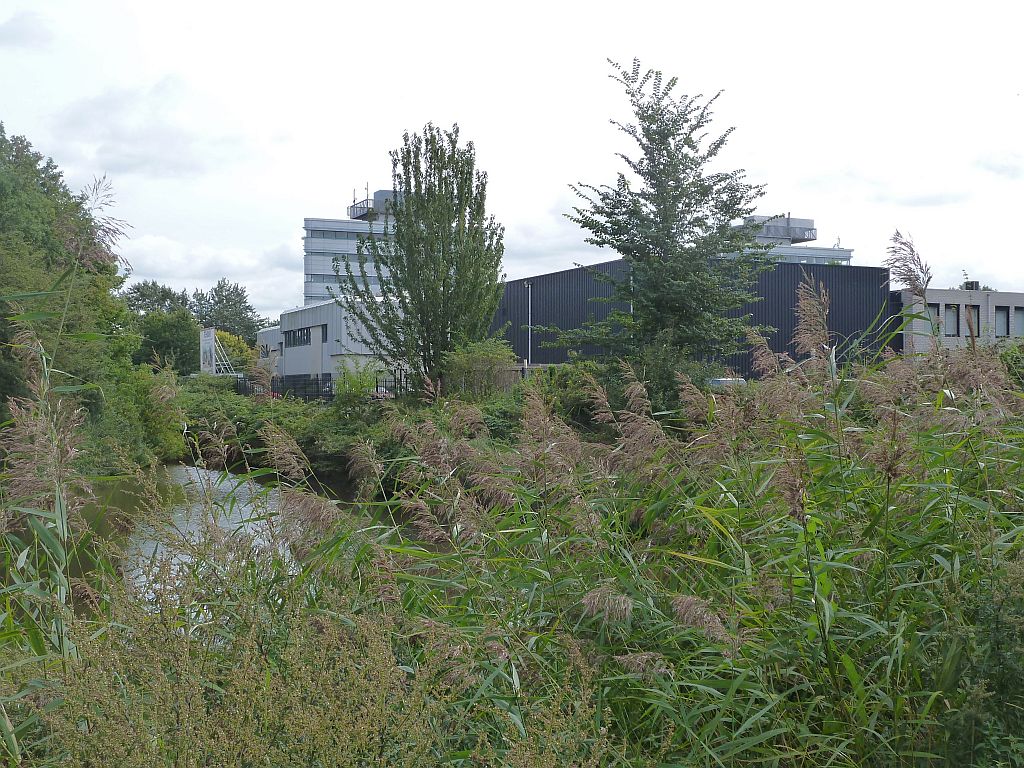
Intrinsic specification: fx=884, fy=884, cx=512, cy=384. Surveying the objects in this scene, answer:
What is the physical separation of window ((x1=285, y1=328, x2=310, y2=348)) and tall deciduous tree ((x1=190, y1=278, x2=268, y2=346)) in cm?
4740

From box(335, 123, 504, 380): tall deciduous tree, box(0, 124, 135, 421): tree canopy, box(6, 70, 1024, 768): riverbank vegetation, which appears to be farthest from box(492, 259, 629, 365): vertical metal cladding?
box(6, 70, 1024, 768): riverbank vegetation

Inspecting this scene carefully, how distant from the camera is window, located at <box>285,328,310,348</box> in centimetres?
5051

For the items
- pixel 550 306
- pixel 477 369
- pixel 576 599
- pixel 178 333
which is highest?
pixel 178 333

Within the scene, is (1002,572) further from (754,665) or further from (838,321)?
(838,321)

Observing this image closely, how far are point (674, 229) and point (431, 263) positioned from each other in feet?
19.8

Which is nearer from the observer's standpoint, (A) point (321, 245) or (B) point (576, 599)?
(B) point (576, 599)

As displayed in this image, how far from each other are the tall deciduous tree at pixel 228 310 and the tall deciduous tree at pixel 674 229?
286 ft

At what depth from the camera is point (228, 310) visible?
104812mm

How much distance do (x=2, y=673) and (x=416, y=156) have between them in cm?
1972

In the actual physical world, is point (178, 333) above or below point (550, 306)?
above

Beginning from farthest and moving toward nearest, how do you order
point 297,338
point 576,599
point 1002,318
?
point 297,338
point 1002,318
point 576,599

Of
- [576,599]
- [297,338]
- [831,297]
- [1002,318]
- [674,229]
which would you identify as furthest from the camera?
[297,338]

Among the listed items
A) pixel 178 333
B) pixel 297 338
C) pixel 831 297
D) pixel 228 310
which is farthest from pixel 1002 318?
pixel 228 310

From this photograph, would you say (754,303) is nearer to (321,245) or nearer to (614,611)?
(614,611)
